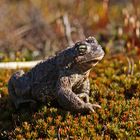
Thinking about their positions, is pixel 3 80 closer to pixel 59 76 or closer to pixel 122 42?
pixel 59 76

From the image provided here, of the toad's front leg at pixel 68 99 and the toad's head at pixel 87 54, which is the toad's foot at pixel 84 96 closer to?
the toad's front leg at pixel 68 99

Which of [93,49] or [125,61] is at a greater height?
[93,49]

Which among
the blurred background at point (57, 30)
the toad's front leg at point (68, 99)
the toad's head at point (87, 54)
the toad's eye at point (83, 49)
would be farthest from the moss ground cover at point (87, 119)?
the blurred background at point (57, 30)

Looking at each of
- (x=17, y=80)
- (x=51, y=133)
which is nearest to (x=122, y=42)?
(x=17, y=80)

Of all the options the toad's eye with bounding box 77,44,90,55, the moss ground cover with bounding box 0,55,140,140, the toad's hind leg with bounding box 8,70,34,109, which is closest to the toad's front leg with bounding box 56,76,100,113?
the moss ground cover with bounding box 0,55,140,140

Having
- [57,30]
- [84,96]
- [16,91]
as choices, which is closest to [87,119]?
[84,96]

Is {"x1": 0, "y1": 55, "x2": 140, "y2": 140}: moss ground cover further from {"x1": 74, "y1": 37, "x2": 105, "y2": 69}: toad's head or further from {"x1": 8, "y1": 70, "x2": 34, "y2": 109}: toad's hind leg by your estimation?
{"x1": 74, "y1": 37, "x2": 105, "y2": 69}: toad's head
